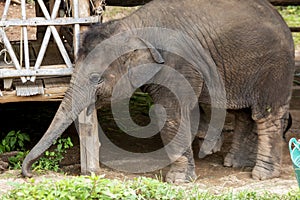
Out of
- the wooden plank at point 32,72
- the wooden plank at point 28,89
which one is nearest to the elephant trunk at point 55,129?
the wooden plank at point 32,72

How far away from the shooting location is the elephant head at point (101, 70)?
727 centimetres

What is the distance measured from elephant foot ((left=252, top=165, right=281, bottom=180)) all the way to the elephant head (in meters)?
1.68

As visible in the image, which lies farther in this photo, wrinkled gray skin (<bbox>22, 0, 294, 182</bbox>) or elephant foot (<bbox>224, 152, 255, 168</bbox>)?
elephant foot (<bbox>224, 152, 255, 168</bbox>)

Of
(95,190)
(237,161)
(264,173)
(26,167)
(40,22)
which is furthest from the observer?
(237,161)

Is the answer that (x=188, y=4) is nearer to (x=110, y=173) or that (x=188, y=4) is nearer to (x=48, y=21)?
(x=48, y=21)

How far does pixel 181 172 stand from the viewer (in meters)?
7.82

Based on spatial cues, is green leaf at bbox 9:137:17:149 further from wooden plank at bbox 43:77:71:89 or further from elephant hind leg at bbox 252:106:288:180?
elephant hind leg at bbox 252:106:288:180

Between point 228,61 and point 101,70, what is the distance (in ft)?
4.78

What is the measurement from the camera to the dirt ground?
296 inches

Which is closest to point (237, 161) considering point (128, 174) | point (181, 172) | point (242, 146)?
point (242, 146)

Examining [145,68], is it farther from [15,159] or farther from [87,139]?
[15,159]

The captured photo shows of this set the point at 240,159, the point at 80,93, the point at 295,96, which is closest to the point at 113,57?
the point at 80,93

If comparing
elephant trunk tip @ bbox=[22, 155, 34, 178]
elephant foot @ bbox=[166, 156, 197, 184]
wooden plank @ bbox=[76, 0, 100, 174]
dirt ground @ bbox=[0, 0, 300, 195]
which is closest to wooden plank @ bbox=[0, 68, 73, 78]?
wooden plank @ bbox=[76, 0, 100, 174]

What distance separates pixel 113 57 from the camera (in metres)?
7.41
